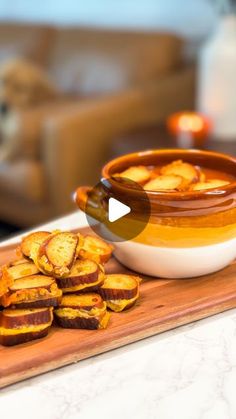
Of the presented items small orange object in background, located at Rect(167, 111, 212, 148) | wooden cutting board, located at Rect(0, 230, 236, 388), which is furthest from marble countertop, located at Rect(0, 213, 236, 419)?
small orange object in background, located at Rect(167, 111, 212, 148)

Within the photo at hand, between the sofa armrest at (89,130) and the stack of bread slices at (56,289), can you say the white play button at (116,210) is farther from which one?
the sofa armrest at (89,130)

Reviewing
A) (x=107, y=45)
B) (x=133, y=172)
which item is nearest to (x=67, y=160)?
(x=107, y=45)

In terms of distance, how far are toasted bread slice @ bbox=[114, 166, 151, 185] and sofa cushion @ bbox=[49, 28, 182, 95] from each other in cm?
202

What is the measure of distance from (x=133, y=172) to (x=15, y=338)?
33 cm

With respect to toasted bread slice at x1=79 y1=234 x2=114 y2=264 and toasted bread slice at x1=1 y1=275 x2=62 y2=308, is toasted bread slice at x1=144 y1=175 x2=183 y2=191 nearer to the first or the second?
toasted bread slice at x1=79 y1=234 x2=114 y2=264

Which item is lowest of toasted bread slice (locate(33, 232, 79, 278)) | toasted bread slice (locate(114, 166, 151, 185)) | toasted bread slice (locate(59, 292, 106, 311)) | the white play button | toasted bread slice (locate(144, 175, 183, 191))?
toasted bread slice (locate(59, 292, 106, 311))

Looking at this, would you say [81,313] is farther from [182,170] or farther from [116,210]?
[182,170]

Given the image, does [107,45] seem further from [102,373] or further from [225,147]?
[102,373]

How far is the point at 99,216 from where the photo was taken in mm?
926

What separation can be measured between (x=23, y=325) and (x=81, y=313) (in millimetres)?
71

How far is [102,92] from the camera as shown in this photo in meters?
3.06

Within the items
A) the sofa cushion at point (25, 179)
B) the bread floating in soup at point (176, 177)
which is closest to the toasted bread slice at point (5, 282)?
the bread floating in soup at point (176, 177)

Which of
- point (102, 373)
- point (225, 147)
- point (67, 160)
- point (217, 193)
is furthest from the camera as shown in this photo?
point (67, 160)

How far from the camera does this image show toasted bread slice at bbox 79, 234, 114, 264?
2.85 ft
